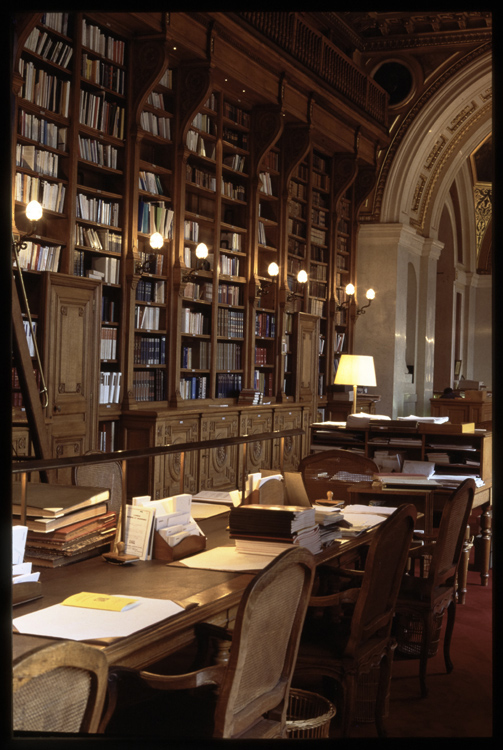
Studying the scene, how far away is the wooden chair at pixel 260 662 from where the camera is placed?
189 centimetres

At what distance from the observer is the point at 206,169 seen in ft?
27.5

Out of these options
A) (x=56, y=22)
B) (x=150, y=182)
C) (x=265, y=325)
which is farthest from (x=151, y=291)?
(x=56, y=22)

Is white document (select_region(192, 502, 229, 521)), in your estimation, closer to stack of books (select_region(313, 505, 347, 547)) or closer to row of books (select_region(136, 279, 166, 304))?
stack of books (select_region(313, 505, 347, 547))

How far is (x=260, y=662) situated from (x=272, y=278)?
25.1ft

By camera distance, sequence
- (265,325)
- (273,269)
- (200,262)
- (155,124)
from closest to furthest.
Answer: (155,124)
(200,262)
(273,269)
(265,325)

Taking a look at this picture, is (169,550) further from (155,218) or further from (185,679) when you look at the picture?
(155,218)

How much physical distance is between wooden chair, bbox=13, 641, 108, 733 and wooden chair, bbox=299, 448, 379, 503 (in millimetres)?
3425

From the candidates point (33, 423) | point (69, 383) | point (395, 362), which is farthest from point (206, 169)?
point (395, 362)

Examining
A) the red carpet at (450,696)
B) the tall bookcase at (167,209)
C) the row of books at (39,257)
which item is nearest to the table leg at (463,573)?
the red carpet at (450,696)

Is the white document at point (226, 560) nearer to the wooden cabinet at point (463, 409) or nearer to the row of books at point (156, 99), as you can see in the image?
the row of books at point (156, 99)

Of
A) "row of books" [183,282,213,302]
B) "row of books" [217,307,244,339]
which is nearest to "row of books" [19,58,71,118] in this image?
"row of books" [183,282,213,302]

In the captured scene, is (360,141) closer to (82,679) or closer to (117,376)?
(117,376)

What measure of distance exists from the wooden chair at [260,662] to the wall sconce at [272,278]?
686 cm

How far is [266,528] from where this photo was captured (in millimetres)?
2977
